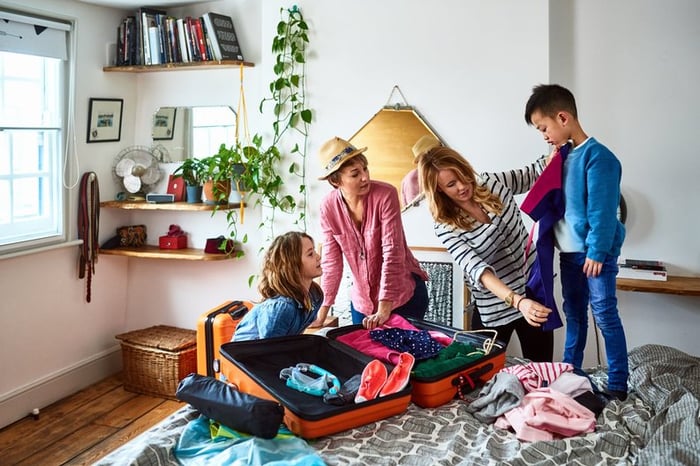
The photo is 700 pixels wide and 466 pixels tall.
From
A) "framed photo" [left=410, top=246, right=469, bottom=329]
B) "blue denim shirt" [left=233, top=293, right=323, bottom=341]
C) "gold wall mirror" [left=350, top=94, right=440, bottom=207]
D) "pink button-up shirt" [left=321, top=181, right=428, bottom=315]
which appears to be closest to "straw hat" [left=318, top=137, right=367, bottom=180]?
"pink button-up shirt" [left=321, top=181, right=428, bottom=315]

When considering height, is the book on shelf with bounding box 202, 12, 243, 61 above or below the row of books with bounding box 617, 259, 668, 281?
above

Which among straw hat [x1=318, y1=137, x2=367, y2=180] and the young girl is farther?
straw hat [x1=318, y1=137, x2=367, y2=180]

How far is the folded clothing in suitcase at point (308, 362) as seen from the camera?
1.73 m

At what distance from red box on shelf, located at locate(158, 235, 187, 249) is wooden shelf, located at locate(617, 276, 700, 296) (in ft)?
8.51

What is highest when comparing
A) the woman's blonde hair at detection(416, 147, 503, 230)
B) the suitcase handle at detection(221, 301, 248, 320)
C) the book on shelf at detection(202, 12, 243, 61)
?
the book on shelf at detection(202, 12, 243, 61)

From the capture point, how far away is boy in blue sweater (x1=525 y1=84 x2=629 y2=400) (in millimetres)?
2064

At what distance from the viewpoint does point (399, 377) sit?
193 centimetres

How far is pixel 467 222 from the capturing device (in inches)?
92.4

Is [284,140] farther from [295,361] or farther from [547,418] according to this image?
[547,418]

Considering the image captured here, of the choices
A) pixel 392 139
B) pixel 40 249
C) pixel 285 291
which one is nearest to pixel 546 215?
pixel 285 291

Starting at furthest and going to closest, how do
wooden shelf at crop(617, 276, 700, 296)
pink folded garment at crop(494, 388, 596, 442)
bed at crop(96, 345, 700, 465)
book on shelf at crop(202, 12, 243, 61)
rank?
book on shelf at crop(202, 12, 243, 61), wooden shelf at crop(617, 276, 700, 296), pink folded garment at crop(494, 388, 596, 442), bed at crop(96, 345, 700, 465)

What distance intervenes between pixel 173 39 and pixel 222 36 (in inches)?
13.4

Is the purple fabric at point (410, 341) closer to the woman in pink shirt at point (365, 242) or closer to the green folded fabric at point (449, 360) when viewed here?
the green folded fabric at point (449, 360)

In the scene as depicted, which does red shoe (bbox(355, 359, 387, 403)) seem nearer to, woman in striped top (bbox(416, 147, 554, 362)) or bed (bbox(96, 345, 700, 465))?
bed (bbox(96, 345, 700, 465))
